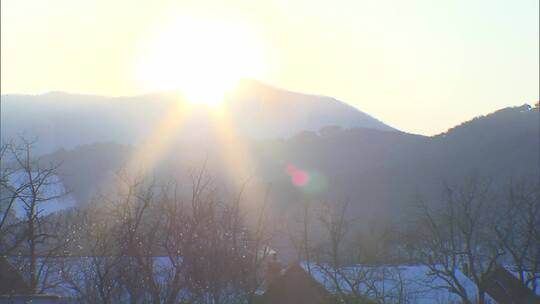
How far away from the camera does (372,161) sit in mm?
69875

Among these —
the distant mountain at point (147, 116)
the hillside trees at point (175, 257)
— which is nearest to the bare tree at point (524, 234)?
the hillside trees at point (175, 257)

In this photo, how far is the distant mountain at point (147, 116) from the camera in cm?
8712

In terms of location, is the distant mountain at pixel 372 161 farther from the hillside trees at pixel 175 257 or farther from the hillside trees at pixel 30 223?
the hillside trees at pixel 175 257

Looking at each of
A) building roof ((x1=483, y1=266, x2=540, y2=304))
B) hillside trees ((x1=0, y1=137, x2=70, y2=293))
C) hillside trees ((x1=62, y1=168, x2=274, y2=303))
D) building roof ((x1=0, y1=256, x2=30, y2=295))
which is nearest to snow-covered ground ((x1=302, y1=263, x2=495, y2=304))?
building roof ((x1=483, y1=266, x2=540, y2=304))

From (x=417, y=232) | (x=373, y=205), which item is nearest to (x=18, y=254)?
(x=417, y=232)

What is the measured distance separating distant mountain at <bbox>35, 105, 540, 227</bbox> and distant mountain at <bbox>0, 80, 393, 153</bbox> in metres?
13.3

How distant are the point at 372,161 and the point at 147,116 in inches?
1564

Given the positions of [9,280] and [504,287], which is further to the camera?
[504,287]

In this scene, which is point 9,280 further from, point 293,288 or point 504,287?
point 504,287

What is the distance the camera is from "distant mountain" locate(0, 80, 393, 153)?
286ft

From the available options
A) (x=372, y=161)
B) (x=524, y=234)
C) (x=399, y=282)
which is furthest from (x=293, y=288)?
(x=372, y=161)

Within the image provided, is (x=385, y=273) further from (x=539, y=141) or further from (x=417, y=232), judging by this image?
(x=539, y=141)

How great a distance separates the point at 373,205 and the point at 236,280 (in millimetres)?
37152

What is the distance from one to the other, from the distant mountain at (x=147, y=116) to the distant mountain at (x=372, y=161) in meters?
13.3
